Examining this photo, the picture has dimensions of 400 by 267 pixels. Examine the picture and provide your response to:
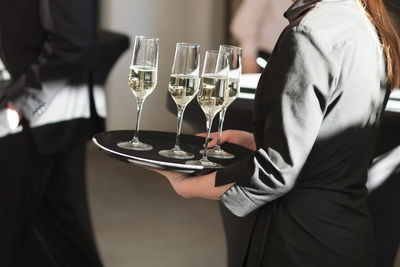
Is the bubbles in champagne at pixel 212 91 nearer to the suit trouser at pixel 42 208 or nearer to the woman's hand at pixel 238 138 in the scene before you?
the woman's hand at pixel 238 138

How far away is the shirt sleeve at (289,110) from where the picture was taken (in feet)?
3.72

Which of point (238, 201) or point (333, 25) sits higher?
point (333, 25)

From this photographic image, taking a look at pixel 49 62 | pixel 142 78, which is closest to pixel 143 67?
pixel 142 78

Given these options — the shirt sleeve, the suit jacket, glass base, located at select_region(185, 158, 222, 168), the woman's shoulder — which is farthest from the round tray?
the suit jacket

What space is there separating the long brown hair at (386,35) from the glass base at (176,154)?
48cm

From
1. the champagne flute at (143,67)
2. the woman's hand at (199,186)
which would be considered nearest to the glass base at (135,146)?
the champagne flute at (143,67)

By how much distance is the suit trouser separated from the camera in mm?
2223

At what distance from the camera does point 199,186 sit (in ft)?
4.27

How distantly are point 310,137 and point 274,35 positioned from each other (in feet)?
13.1

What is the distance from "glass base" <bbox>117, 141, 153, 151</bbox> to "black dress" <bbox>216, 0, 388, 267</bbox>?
23 cm

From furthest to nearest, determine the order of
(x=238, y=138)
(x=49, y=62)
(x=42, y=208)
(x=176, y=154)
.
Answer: (x=42, y=208) → (x=49, y=62) → (x=238, y=138) → (x=176, y=154)

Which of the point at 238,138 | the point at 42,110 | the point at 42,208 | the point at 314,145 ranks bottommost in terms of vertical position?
the point at 42,208

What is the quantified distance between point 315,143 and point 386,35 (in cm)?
28

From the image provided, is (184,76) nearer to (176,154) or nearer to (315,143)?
(176,154)
